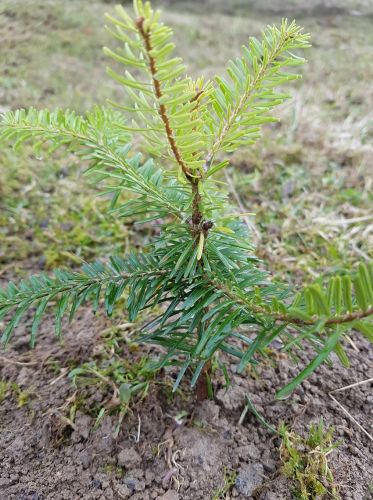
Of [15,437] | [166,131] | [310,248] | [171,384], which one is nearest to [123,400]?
[171,384]

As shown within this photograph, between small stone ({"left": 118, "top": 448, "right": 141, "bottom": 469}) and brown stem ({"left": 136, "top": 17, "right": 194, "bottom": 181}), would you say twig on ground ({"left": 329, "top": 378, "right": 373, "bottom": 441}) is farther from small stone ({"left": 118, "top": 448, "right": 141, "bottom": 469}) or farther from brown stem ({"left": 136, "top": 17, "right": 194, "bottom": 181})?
brown stem ({"left": 136, "top": 17, "right": 194, "bottom": 181})

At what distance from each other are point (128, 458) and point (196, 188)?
787mm

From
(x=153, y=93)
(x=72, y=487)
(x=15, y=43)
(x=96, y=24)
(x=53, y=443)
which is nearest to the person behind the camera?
(x=153, y=93)

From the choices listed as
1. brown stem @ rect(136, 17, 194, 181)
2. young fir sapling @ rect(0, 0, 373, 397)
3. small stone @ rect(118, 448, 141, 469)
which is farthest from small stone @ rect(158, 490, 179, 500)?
brown stem @ rect(136, 17, 194, 181)

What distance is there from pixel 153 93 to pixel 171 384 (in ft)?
3.01

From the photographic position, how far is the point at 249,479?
1120 millimetres

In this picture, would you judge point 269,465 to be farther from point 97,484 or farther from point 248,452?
point 97,484

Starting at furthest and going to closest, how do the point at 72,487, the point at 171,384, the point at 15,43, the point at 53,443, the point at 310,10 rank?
the point at 310,10 → the point at 15,43 → the point at 171,384 → the point at 53,443 → the point at 72,487

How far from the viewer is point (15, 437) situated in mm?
1200

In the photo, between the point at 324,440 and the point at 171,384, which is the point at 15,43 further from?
Answer: the point at 324,440

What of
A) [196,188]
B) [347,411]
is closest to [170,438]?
[347,411]

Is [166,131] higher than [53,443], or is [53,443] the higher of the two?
[166,131]

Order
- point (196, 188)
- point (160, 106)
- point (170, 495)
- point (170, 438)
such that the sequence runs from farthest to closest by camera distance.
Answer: point (170, 438)
point (170, 495)
point (196, 188)
point (160, 106)

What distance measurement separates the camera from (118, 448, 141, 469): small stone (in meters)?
1.15
